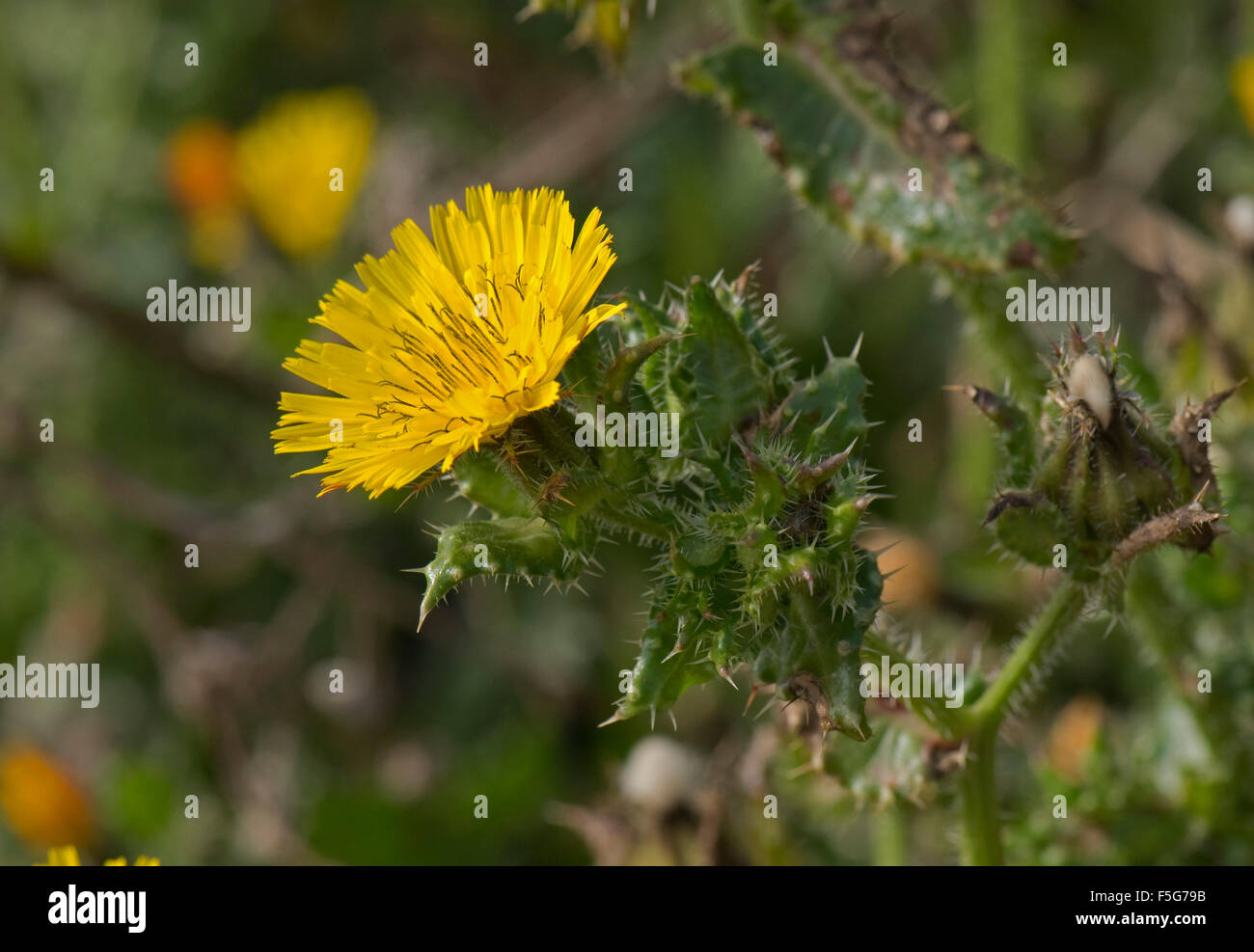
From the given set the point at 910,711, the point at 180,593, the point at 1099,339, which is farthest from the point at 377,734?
the point at 1099,339

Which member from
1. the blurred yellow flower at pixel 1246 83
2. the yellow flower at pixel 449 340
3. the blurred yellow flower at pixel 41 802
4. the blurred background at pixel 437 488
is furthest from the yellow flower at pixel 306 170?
the blurred yellow flower at pixel 1246 83

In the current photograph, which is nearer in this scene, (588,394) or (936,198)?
(588,394)

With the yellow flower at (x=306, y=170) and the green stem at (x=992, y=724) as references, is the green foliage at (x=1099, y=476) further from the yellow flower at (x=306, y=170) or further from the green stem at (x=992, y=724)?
the yellow flower at (x=306, y=170)

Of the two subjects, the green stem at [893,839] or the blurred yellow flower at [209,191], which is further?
the blurred yellow flower at [209,191]

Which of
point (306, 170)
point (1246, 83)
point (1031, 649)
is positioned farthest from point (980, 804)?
point (306, 170)

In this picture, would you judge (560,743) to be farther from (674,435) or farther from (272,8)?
(272,8)

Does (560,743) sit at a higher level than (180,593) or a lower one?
Result: lower

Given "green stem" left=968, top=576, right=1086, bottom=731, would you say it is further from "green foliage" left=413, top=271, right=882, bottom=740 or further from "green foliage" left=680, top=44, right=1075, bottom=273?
"green foliage" left=680, top=44, right=1075, bottom=273
